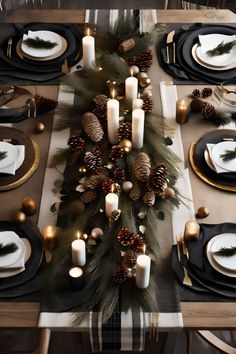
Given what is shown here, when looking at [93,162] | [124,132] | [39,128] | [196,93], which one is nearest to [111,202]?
[93,162]

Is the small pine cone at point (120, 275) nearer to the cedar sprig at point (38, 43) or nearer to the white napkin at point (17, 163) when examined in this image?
the white napkin at point (17, 163)

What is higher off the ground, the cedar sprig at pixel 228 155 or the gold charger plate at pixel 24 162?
the cedar sprig at pixel 228 155

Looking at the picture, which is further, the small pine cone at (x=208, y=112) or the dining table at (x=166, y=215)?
the small pine cone at (x=208, y=112)

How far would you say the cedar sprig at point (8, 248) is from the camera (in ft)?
3.72

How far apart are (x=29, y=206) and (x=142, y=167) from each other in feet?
0.98

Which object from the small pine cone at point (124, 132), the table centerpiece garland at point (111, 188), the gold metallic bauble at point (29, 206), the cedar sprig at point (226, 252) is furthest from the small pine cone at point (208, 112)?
the gold metallic bauble at point (29, 206)

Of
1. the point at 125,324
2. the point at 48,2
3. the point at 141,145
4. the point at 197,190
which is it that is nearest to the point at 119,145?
the point at 141,145

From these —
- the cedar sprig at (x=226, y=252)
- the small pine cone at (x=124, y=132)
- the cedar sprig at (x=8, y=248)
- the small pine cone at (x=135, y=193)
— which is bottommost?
the cedar sprig at (x=8, y=248)

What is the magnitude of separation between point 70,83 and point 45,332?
0.74 m

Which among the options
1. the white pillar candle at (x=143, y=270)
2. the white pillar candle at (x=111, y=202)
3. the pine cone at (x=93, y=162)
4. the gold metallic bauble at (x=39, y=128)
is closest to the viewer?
the white pillar candle at (x=143, y=270)

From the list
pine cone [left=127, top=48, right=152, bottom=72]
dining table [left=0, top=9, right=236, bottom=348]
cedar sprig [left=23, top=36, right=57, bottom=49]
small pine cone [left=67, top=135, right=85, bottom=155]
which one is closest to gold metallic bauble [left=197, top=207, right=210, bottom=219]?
dining table [left=0, top=9, right=236, bottom=348]

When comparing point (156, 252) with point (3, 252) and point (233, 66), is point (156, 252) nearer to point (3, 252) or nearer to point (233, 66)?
point (3, 252)

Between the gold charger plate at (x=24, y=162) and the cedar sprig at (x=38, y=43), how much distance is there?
0.36 meters

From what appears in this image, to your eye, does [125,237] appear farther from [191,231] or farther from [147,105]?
[147,105]
